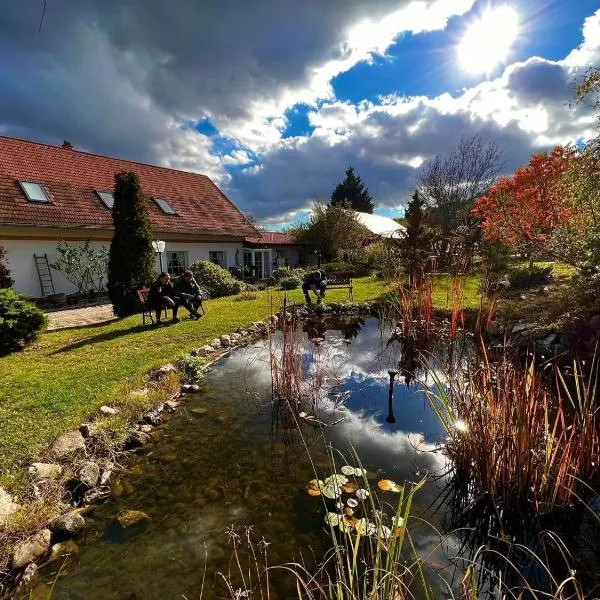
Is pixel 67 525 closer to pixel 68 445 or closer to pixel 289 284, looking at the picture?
pixel 68 445

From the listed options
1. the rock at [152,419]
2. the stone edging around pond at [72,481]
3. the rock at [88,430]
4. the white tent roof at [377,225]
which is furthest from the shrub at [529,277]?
the white tent roof at [377,225]

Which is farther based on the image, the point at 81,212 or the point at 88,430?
the point at 81,212

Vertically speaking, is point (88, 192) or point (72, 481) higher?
point (88, 192)

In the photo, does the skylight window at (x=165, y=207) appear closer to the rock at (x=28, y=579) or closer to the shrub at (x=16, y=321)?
the shrub at (x=16, y=321)

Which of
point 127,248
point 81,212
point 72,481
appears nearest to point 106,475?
point 72,481

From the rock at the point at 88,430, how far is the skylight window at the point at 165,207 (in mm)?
14284

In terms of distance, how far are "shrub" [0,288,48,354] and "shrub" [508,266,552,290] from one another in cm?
1297

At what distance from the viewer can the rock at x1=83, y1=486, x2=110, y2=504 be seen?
298cm

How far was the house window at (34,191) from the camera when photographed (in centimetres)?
1252

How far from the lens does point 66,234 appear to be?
508 inches

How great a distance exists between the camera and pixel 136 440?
3.77 m

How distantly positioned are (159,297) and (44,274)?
6.47 metres

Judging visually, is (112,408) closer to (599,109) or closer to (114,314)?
(114,314)

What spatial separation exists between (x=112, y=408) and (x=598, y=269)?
7503 mm
